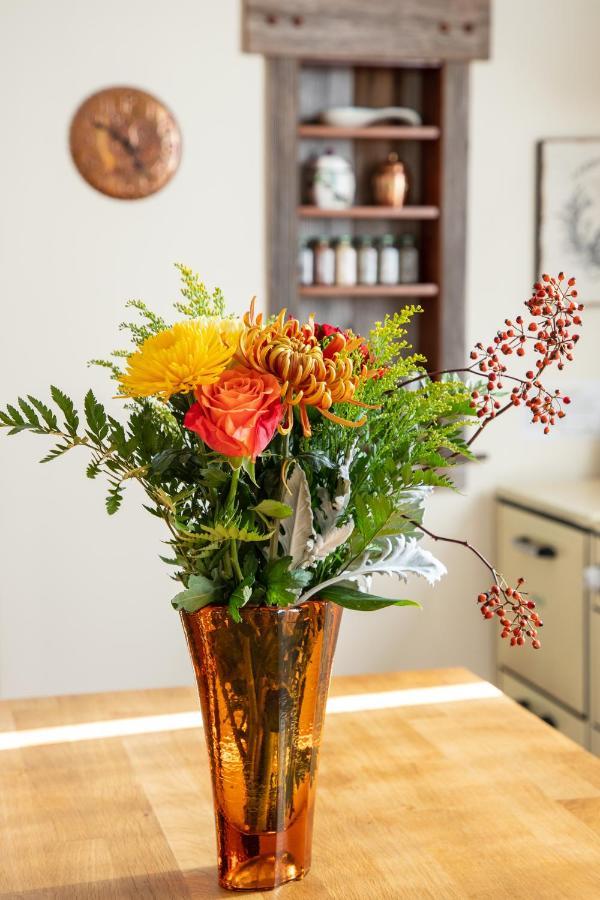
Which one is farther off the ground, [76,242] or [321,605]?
[76,242]

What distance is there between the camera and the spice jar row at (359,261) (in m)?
3.39

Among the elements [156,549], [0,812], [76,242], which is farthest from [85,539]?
[0,812]

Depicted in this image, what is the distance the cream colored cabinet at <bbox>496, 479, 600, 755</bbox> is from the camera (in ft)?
9.80

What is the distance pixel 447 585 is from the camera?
11.6 feet

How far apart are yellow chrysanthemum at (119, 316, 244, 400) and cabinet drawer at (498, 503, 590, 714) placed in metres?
2.21

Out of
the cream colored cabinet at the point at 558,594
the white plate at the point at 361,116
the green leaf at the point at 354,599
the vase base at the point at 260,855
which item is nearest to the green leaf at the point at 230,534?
the green leaf at the point at 354,599

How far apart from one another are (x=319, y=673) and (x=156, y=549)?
2266 millimetres

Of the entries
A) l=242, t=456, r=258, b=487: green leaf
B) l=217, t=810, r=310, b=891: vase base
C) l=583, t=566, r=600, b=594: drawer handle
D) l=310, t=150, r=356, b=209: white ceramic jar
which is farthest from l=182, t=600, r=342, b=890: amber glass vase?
l=310, t=150, r=356, b=209: white ceramic jar

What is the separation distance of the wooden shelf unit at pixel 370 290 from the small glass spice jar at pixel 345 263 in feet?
0.07

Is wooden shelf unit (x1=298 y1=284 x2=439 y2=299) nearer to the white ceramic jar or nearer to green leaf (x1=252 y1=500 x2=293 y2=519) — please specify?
the white ceramic jar

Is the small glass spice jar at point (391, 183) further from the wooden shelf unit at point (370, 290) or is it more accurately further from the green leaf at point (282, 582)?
the green leaf at point (282, 582)

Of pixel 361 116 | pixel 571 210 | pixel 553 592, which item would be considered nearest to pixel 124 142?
pixel 361 116

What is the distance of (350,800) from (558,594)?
76.6 inches

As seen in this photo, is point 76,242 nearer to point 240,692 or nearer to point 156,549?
point 156,549
